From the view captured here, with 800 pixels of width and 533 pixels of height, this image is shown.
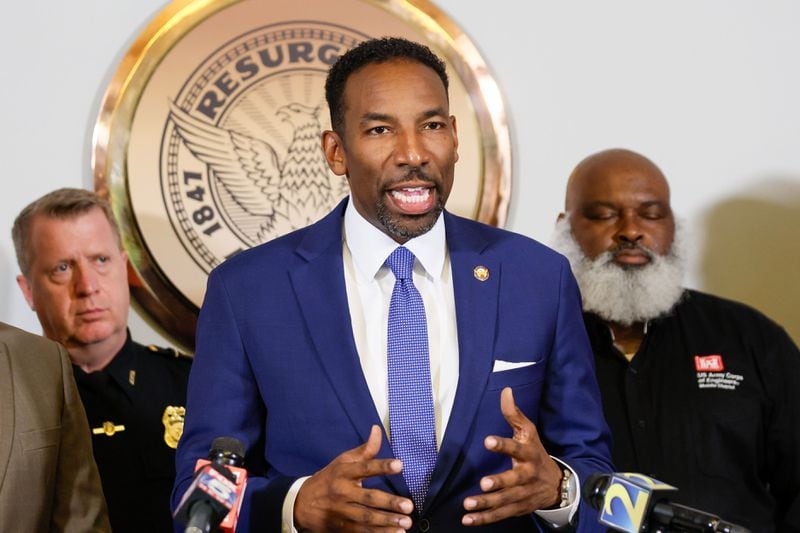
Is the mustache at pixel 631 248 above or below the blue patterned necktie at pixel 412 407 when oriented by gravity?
above

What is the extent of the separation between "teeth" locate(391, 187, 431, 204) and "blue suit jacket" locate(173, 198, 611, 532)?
14cm

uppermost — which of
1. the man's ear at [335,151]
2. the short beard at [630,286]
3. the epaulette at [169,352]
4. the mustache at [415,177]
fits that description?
the man's ear at [335,151]

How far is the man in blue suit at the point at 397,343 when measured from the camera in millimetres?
2180

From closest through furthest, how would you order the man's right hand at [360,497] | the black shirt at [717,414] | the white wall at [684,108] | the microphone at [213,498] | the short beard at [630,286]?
the microphone at [213,498] < the man's right hand at [360,497] < the black shirt at [717,414] < the short beard at [630,286] < the white wall at [684,108]

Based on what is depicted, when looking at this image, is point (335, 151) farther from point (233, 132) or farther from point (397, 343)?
point (233, 132)

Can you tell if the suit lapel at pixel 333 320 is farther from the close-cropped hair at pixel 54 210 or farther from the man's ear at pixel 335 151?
the close-cropped hair at pixel 54 210

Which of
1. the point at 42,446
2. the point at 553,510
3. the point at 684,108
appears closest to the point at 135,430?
the point at 42,446

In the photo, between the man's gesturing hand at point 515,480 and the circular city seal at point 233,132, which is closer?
the man's gesturing hand at point 515,480

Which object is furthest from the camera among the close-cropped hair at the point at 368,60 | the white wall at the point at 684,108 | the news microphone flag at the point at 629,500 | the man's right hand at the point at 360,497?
the white wall at the point at 684,108

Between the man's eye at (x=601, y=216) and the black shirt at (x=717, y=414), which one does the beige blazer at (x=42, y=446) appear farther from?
the man's eye at (x=601, y=216)

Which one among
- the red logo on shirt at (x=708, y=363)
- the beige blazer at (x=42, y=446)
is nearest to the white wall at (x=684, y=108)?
the red logo on shirt at (x=708, y=363)

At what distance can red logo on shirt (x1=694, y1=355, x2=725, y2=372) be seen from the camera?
324 cm

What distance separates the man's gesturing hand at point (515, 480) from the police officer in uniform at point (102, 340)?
54.0 inches

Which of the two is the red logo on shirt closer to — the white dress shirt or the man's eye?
the man's eye
